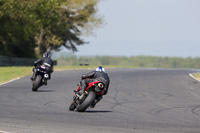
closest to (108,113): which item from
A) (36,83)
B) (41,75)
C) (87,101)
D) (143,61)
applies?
(87,101)

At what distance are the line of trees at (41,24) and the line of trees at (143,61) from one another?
7609cm

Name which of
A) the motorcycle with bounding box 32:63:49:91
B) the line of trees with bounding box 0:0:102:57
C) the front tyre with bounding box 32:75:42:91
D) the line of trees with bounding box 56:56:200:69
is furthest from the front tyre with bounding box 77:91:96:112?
the line of trees with bounding box 56:56:200:69

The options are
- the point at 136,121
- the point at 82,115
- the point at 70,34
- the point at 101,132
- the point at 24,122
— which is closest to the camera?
the point at 101,132

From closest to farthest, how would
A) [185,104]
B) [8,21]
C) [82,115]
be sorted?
1. [82,115]
2. [185,104]
3. [8,21]

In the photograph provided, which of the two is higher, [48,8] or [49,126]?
[48,8]

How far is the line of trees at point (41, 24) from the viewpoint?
5069 centimetres

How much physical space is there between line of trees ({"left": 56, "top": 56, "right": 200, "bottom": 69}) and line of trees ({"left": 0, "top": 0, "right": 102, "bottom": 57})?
76.1 meters

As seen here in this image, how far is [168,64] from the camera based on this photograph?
162m

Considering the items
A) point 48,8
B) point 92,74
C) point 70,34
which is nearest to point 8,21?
point 48,8

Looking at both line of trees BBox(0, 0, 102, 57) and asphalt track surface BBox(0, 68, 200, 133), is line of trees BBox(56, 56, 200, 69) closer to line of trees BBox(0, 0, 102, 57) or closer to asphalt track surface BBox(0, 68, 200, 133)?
line of trees BBox(0, 0, 102, 57)

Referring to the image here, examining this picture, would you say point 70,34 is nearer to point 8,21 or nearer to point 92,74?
point 8,21

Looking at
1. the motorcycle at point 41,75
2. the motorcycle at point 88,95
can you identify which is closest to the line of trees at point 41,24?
the motorcycle at point 41,75

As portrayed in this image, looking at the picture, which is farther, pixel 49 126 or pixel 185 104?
pixel 185 104

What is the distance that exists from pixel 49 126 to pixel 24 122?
2.46ft
